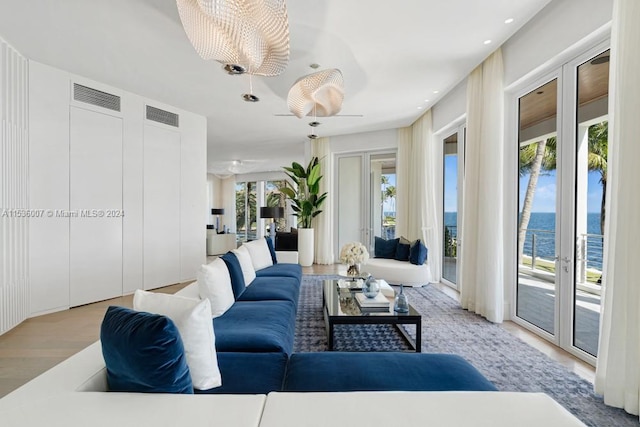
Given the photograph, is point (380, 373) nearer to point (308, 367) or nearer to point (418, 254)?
point (308, 367)

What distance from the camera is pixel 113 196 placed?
4520 mm

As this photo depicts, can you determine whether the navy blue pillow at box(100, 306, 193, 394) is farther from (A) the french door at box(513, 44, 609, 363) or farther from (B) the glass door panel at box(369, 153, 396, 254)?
(B) the glass door panel at box(369, 153, 396, 254)

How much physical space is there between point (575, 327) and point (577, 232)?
859 millimetres

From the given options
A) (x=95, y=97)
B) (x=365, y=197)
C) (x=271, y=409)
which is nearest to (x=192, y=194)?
(x=95, y=97)

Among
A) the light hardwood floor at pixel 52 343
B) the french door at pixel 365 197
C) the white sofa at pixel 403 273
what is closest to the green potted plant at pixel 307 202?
the french door at pixel 365 197

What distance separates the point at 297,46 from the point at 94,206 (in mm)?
3523

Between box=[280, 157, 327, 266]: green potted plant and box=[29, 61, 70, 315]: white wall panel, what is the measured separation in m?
3.99

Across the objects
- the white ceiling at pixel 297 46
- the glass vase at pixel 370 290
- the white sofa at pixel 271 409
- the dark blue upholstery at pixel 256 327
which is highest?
the white ceiling at pixel 297 46

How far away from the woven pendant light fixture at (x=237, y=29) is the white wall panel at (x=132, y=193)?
3.08 meters

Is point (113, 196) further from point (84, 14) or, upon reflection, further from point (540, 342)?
point (540, 342)

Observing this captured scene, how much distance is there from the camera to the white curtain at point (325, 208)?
744 cm

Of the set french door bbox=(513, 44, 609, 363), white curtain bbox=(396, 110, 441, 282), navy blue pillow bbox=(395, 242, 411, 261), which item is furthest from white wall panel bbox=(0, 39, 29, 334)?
white curtain bbox=(396, 110, 441, 282)

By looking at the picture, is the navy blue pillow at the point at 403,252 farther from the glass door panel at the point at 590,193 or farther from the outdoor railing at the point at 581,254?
the glass door panel at the point at 590,193

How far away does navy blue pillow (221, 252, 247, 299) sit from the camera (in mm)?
2920
